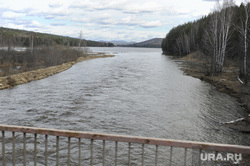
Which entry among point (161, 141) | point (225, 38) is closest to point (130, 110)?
point (161, 141)

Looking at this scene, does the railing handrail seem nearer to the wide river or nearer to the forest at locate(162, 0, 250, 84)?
the wide river

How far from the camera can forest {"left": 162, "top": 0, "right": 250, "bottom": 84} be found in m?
30.5

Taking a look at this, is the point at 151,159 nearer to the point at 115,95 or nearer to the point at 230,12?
the point at 115,95

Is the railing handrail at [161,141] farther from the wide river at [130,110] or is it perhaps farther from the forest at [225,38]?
the forest at [225,38]

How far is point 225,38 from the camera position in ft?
112

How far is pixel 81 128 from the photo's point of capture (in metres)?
14.1

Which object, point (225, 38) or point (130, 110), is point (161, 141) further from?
point (225, 38)

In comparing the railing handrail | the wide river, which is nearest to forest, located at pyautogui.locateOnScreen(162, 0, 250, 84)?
the wide river

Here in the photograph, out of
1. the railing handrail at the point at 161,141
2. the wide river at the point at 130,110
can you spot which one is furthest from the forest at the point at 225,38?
the railing handrail at the point at 161,141

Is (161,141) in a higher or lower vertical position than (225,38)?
lower

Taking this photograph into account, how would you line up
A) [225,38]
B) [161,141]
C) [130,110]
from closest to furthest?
[161,141]
[130,110]
[225,38]

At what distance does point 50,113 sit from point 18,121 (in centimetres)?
233

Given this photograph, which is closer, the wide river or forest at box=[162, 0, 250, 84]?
the wide river

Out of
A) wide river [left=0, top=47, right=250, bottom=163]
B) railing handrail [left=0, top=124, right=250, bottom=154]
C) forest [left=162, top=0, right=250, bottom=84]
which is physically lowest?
wide river [left=0, top=47, right=250, bottom=163]
